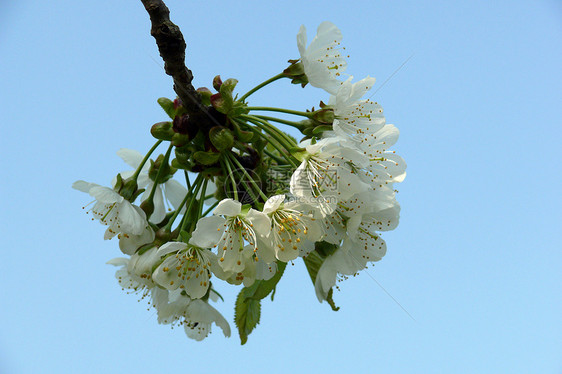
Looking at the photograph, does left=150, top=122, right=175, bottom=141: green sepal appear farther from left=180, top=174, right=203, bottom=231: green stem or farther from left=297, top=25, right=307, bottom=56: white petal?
left=297, top=25, right=307, bottom=56: white petal

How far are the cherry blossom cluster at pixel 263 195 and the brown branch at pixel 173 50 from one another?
10 centimetres

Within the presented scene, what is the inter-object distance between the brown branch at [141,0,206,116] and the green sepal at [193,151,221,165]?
0.77ft

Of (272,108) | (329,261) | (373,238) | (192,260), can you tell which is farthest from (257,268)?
(272,108)

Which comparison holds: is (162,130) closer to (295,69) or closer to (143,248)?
(143,248)

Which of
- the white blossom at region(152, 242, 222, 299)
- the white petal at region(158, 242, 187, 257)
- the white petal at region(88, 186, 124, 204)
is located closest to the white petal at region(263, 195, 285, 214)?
the white blossom at region(152, 242, 222, 299)

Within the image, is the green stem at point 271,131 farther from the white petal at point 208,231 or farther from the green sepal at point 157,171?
the green sepal at point 157,171

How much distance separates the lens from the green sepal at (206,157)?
2562mm

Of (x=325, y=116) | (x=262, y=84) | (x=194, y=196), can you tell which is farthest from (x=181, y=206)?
(x=325, y=116)

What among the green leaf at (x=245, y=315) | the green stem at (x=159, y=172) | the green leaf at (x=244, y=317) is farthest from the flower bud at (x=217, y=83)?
the green leaf at (x=244, y=317)

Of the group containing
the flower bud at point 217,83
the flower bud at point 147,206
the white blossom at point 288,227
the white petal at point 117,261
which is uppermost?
the flower bud at point 217,83

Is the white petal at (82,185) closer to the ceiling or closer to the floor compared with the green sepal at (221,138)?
Answer: closer to the floor

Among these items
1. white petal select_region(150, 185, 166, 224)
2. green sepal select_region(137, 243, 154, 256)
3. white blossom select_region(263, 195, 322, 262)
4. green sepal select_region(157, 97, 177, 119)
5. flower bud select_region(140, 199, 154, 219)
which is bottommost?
green sepal select_region(137, 243, 154, 256)

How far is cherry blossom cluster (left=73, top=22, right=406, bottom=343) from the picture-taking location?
92.6 inches

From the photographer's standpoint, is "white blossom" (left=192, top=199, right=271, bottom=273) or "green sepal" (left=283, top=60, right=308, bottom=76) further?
"green sepal" (left=283, top=60, right=308, bottom=76)
